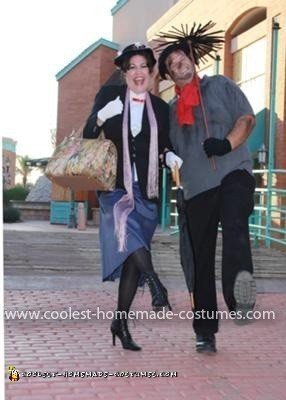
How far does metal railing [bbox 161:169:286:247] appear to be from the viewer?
1164 cm

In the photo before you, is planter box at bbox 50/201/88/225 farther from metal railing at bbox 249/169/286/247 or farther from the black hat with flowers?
the black hat with flowers

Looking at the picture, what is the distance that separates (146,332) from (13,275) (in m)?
3.44

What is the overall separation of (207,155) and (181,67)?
2.25 ft

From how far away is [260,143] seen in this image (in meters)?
16.1

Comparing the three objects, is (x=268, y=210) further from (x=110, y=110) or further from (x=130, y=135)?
(x=110, y=110)

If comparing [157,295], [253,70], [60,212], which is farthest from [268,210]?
[60,212]

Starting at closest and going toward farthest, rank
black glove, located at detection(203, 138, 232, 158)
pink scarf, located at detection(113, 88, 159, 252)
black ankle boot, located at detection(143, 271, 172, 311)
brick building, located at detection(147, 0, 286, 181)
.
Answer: black ankle boot, located at detection(143, 271, 172, 311), black glove, located at detection(203, 138, 232, 158), pink scarf, located at detection(113, 88, 159, 252), brick building, located at detection(147, 0, 286, 181)

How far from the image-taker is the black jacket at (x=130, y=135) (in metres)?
4.19

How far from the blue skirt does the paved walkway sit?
2.01ft

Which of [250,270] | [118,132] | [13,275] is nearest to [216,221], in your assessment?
[250,270]

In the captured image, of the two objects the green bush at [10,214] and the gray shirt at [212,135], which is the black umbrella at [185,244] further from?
the green bush at [10,214]

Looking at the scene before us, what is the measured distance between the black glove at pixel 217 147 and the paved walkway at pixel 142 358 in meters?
1.34

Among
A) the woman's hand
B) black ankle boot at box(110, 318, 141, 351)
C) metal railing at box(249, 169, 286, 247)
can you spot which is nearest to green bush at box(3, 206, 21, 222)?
metal railing at box(249, 169, 286, 247)

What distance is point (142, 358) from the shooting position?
13.3 feet
